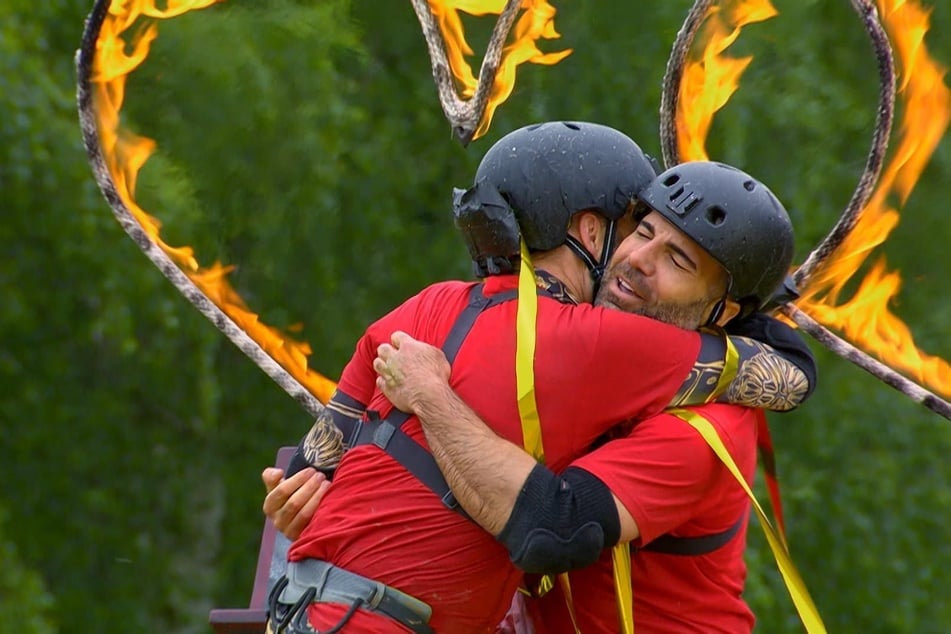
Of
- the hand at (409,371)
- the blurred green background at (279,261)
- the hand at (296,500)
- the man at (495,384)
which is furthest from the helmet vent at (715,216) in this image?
the blurred green background at (279,261)

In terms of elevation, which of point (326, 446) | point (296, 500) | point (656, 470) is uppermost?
point (656, 470)

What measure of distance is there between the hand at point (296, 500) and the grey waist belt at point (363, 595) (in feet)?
0.92

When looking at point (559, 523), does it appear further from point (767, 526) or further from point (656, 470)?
point (767, 526)

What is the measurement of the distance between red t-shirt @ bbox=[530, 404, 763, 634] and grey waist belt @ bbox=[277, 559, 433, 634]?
493 mm

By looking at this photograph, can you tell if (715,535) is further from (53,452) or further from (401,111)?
(53,452)

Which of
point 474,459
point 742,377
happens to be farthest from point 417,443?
point 742,377

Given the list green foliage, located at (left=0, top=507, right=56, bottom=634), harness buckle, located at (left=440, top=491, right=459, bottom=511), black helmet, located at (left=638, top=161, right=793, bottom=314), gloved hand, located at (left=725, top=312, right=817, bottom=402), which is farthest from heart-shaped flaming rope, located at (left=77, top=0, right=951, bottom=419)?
green foliage, located at (left=0, top=507, right=56, bottom=634)

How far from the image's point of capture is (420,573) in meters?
4.42

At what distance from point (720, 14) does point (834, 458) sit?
548 cm

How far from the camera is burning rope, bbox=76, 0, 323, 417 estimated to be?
6223mm

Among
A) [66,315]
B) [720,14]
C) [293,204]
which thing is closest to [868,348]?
[720,14]

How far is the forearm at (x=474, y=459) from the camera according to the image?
431 centimetres

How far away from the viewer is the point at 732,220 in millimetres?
4641

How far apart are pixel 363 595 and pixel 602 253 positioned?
1.08m
